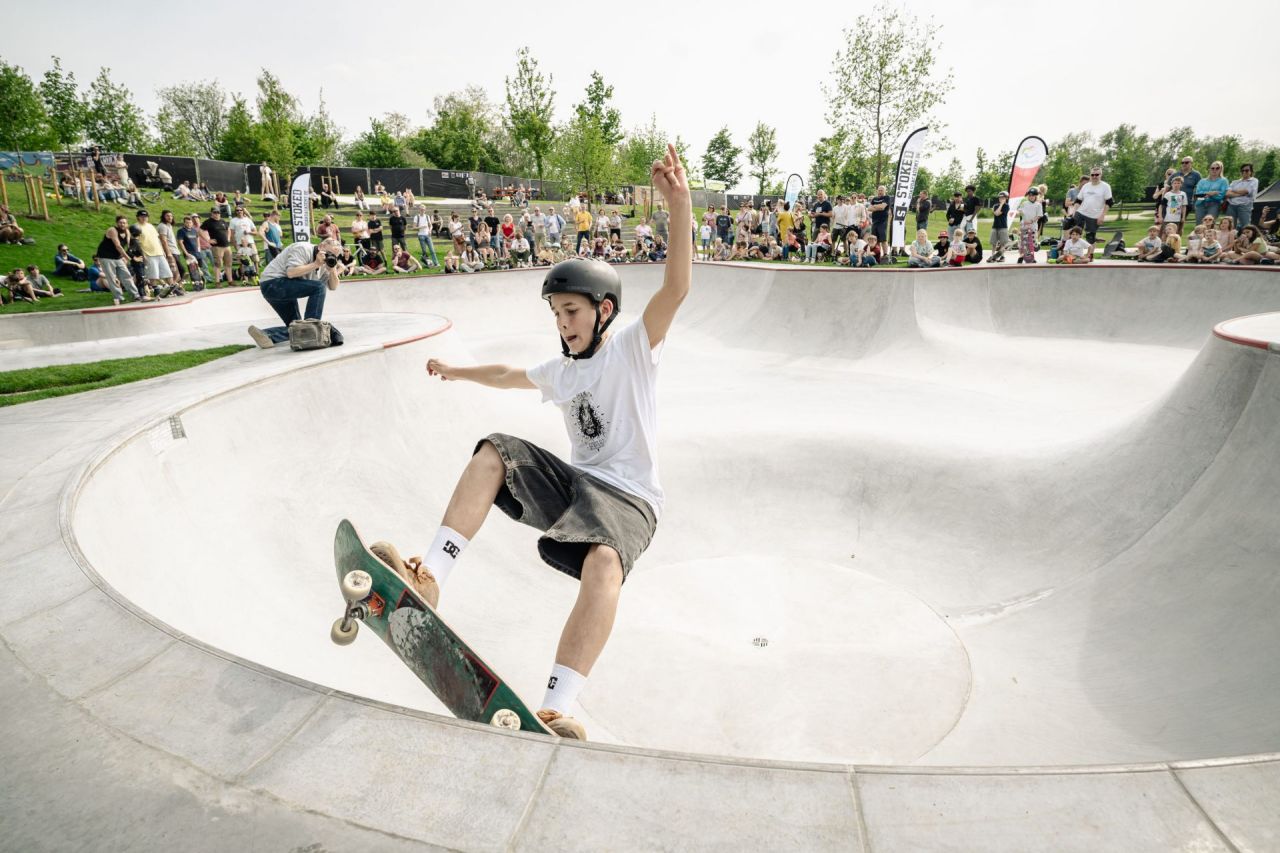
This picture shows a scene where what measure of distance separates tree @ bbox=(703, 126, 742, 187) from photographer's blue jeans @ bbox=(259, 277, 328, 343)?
297ft

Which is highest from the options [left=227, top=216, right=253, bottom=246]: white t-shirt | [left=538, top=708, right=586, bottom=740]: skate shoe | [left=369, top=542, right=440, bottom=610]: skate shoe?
[left=227, top=216, right=253, bottom=246]: white t-shirt

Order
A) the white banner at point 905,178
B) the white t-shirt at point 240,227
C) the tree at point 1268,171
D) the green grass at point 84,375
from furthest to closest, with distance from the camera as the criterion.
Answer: the tree at point 1268,171, the white banner at point 905,178, the white t-shirt at point 240,227, the green grass at point 84,375

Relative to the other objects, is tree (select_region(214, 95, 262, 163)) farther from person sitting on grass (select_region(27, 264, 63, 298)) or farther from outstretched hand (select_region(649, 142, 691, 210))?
outstretched hand (select_region(649, 142, 691, 210))

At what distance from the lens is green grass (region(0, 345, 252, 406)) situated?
628 centimetres

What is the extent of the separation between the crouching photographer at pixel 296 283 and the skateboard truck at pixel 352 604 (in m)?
7.02

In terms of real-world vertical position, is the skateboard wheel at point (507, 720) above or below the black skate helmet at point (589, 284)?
below

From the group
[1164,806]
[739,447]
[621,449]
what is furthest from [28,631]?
[739,447]

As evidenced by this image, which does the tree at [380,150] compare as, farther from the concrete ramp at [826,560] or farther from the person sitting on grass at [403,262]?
the concrete ramp at [826,560]

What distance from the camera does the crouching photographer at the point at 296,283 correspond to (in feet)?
28.5

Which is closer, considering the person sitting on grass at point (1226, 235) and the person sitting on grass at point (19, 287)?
the person sitting on grass at point (1226, 235)

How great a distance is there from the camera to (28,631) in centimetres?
251

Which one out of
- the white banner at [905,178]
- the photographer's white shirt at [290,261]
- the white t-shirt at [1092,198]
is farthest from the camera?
the white banner at [905,178]

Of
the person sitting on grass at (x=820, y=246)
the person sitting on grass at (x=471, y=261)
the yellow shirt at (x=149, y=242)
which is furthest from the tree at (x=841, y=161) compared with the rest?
the yellow shirt at (x=149, y=242)

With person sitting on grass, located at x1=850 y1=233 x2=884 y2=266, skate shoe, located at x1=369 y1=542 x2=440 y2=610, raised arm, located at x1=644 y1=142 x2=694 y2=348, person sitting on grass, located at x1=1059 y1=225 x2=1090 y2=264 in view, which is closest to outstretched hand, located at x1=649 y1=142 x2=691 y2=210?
raised arm, located at x1=644 y1=142 x2=694 y2=348
